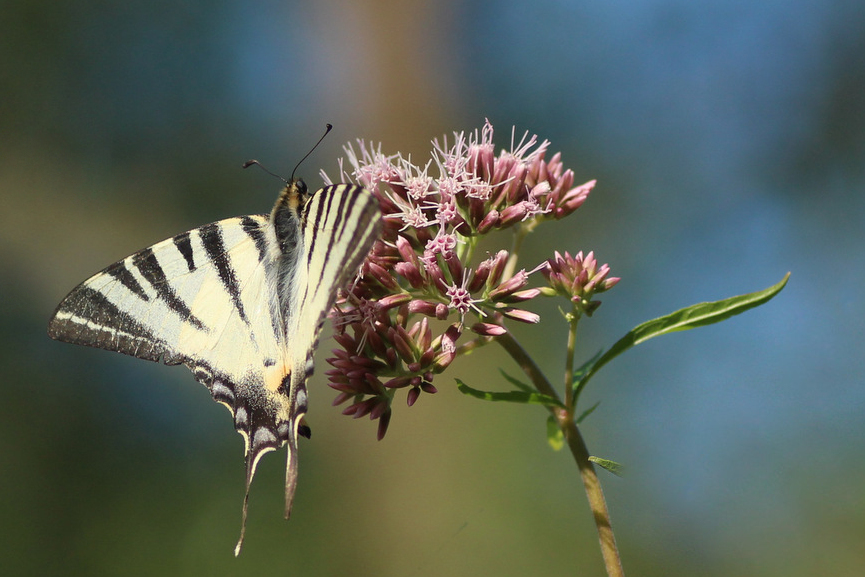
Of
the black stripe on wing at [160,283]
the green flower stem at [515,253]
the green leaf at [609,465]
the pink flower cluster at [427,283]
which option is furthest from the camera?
the black stripe on wing at [160,283]

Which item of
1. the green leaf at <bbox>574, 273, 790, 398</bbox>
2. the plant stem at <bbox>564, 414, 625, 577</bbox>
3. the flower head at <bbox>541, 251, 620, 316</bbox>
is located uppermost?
the flower head at <bbox>541, 251, 620, 316</bbox>

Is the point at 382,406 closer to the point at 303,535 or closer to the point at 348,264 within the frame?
the point at 348,264

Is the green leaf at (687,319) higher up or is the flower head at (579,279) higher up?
the flower head at (579,279)

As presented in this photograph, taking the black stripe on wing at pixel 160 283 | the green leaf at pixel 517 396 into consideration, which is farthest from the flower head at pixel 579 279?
the black stripe on wing at pixel 160 283

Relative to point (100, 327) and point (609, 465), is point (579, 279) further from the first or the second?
point (100, 327)

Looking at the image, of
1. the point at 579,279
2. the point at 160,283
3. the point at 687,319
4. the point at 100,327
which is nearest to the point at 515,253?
the point at 579,279

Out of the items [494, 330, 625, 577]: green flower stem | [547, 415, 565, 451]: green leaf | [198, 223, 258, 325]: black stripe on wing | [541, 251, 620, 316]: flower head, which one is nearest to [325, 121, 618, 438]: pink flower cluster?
[541, 251, 620, 316]: flower head

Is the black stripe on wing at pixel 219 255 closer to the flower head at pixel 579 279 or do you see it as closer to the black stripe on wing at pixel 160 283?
the black stripe on wing at pixel 160 283

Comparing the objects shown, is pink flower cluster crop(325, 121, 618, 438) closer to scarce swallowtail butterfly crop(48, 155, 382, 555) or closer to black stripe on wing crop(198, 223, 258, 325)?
scarce swallowtail butterfly crop(48, 155, 382, 555)
